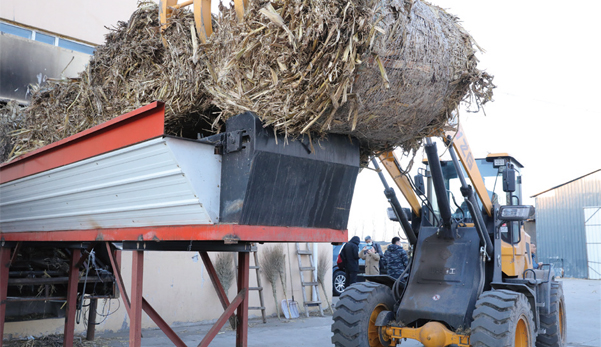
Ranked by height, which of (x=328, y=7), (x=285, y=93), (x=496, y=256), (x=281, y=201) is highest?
(x=328, y=7)

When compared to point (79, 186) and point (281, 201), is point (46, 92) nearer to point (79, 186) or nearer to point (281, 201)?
point (79, 186)

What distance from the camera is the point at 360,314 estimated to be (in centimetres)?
530

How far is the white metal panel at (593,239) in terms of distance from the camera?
999 inches

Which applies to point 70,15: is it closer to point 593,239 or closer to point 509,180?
point 509,180

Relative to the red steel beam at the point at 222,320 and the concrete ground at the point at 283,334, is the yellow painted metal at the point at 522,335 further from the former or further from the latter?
the red steel beam at the point at 222,320

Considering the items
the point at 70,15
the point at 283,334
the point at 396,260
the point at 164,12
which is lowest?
the point at 283,334

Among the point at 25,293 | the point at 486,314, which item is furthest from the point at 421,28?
the point at 25,293

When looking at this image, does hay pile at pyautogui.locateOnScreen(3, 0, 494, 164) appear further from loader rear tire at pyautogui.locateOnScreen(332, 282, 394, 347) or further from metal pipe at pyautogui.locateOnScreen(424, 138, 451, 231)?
loader rear tire at pyautogui.locateOnScreen(332, 282, 394, 347)

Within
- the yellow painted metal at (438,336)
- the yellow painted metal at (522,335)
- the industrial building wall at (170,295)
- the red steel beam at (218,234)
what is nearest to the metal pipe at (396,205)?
the yellow painted metal at (438,336)

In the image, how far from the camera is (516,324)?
4762mm

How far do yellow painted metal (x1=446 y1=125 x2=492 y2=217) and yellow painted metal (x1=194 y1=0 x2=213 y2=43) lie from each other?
2874 mm

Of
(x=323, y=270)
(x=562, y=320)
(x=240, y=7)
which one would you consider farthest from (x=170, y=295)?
(x=240, y=7)

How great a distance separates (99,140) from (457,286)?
3937 millimetres

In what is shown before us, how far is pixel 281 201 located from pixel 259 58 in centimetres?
99
